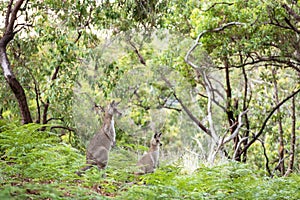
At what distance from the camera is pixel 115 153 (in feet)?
20.8

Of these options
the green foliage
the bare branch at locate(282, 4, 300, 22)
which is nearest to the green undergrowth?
the green foliage

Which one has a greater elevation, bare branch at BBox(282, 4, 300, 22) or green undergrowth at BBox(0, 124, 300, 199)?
bare branch at BBox(282, 4, 300, 22)

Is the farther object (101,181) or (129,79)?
(129,79)

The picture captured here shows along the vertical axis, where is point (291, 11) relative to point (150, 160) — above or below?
above

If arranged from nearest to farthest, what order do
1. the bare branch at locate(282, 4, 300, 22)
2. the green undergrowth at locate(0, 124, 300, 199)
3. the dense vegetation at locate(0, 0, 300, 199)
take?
the green undergrowth at locate(0, 124, 300, 199)
the dense vegetation at locate(0, 0, 300, 199)
the bare branch at locate(282, 4, 300, 22)

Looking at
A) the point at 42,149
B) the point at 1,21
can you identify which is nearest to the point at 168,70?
the point at 1,21

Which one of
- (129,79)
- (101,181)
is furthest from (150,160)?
(129,79)

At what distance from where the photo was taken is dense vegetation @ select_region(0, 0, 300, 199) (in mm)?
4631

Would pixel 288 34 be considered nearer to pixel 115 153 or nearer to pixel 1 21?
pixel 115 153

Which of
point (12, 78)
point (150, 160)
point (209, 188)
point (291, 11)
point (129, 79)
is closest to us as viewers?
point (209, 188)

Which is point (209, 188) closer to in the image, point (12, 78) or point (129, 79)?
point (12, 78)

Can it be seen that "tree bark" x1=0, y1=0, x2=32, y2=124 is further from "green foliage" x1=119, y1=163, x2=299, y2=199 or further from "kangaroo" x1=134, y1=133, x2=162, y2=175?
"green foliage" x1=119, y1=163, x2=299, y2=199

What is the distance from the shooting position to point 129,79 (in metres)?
12.2

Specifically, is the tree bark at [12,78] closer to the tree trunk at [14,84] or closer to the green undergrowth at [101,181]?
the tree trunk at [14,84]
